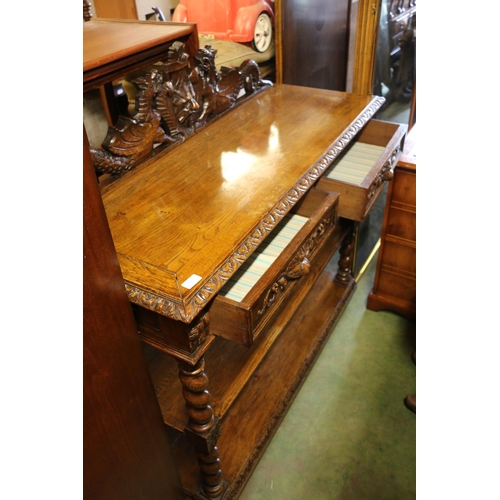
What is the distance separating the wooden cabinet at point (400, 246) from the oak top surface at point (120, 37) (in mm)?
860

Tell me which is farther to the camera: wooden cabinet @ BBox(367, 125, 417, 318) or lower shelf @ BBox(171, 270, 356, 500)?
wooden cabinet @ BBox(367, 125, 417, 318)

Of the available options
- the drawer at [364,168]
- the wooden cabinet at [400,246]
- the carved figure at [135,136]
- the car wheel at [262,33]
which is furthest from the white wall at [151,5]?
the wooden cabinet at [400,246]

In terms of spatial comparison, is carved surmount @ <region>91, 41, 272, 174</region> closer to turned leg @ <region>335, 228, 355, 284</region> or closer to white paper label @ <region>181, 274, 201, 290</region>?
white paper label @ <region>181, 274, 201, 290</region>

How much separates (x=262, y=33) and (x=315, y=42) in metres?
0.23

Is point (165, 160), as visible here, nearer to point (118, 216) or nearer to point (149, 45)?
point (118, 216)

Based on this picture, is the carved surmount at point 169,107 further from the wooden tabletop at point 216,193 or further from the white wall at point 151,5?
the white wall at point 151,5

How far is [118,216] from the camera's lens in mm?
1020

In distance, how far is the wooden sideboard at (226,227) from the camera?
2.96 feet

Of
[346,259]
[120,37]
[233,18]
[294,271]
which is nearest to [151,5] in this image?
[233,18]

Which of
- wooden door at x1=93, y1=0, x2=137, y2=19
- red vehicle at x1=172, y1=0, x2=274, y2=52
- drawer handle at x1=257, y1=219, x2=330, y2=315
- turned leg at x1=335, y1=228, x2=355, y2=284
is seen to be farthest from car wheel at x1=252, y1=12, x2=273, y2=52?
drawer handle at x1=257, y1=219, x2=330, y2=315

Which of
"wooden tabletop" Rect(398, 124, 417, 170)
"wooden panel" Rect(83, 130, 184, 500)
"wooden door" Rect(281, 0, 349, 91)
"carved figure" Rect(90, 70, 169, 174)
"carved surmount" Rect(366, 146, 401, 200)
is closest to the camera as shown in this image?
"wooden panel" Rect(83, 130, 184, 500)

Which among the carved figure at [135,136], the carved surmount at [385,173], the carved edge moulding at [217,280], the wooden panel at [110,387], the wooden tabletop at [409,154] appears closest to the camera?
the wooden panel at [110,387]

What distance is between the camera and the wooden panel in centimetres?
63
